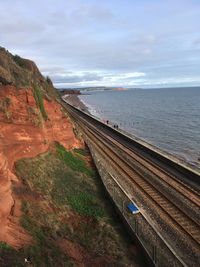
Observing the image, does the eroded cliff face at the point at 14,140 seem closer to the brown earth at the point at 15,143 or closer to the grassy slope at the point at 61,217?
the brown earth at the point at 15,143

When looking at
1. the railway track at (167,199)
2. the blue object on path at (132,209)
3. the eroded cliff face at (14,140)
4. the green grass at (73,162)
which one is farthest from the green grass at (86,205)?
the green grass at (73,162)

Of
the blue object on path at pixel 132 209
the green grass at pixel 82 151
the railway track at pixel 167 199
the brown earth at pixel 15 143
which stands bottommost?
the railway track at pixel 167 199

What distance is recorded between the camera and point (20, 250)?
42.1 feet

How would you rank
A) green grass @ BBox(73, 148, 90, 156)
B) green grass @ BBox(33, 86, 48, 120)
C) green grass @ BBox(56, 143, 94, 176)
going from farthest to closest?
1. green grass @ BBox(73, 148, 90, 156)
2. green grass @ BBox(56, 143, 94, 176)
3. green grass @ BBox(33, 86, 48, 120)

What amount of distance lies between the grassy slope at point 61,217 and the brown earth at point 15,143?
549 millimetres

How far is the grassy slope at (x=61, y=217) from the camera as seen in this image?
13.7 metres

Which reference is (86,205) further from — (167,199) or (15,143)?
(167,199)

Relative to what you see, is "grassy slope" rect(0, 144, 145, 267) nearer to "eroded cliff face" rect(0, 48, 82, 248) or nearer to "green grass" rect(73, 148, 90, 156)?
"eroded cliff face" rect(0, 48, 82, 248)

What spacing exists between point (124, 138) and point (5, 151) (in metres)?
37.9

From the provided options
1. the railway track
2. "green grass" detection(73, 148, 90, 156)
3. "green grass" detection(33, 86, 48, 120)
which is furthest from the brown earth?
the railway track

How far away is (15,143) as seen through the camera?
811 inches

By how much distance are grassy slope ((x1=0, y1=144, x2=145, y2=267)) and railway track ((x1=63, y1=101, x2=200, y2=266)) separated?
2.85 meters

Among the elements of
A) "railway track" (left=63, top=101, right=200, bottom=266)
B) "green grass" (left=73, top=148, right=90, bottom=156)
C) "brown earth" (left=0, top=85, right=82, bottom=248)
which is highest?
"brown earth" (left=0, top=85, right=82, bottom=248)

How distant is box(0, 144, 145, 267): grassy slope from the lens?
1367 cm
